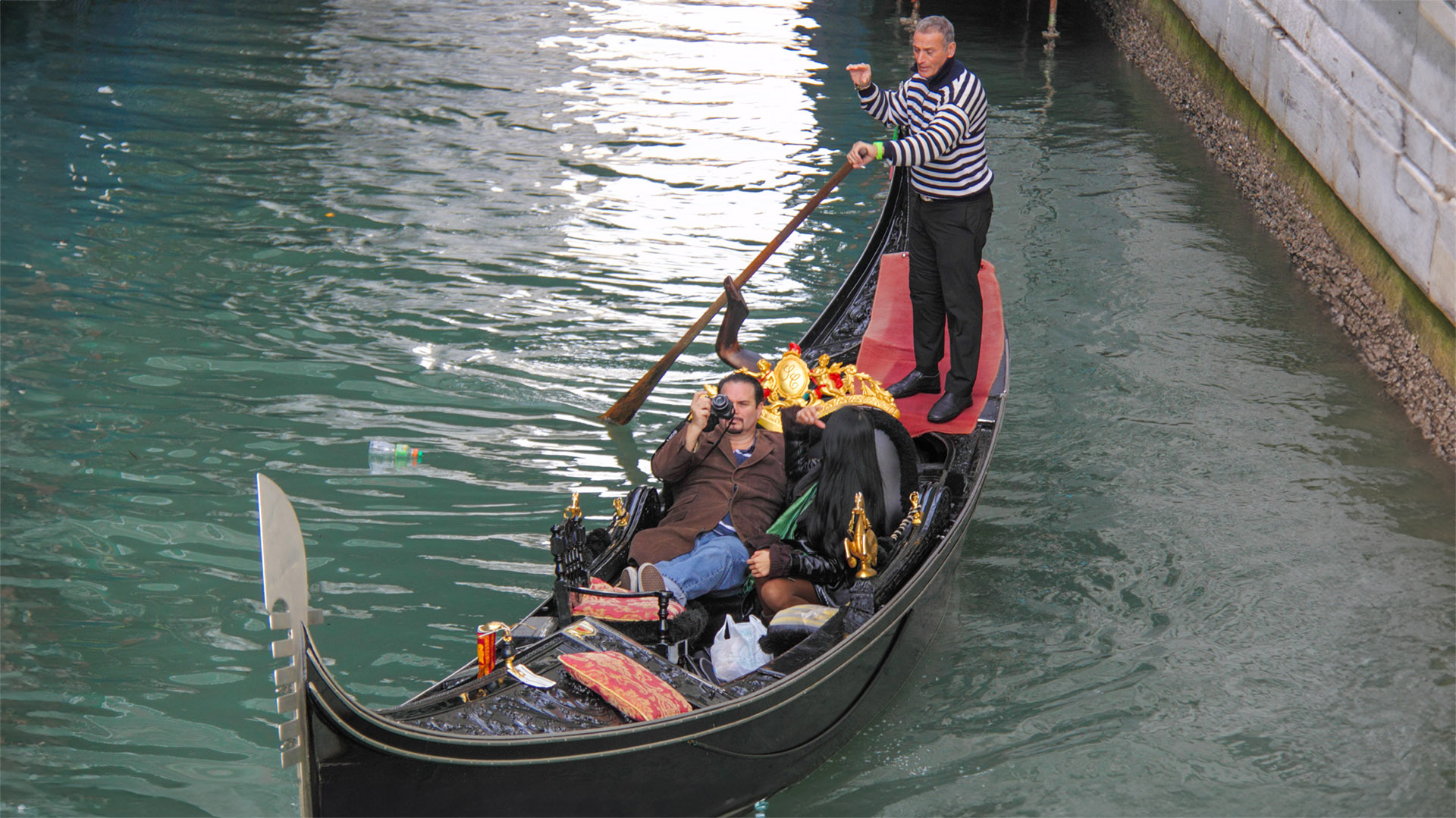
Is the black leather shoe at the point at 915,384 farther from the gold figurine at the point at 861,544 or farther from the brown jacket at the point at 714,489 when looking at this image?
the gold figurine at the point at 861,544

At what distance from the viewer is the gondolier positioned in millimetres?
4066

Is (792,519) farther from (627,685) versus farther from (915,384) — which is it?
(915,384)

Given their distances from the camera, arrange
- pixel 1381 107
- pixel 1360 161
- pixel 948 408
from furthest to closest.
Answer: pixel 1360 161
pixel 1381 107
pixel 948 408

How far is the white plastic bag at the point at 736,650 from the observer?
3.11m

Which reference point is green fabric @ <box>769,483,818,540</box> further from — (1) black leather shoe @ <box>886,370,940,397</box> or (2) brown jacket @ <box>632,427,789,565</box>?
(1) black leather shoe @ <box>886,370,940,397</box>

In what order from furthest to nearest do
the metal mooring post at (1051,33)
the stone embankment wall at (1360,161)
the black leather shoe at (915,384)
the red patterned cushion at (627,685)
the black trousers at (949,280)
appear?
the metal mooring post at (1051,33) < the stone embankment wall at (1360,161) < the black leather shoe at (915,384) < the black trousers at (949,280) < the red patterned cushion at (627,685)

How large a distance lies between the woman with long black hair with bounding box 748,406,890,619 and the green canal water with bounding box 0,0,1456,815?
0.41 m

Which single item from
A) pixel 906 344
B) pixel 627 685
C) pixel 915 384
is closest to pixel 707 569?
pixel 627 685

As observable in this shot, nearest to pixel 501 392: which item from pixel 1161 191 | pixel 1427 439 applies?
pixel 1427 439

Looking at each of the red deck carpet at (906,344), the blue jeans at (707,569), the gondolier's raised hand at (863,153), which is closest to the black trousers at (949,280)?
the red deck carpet at (906,344)

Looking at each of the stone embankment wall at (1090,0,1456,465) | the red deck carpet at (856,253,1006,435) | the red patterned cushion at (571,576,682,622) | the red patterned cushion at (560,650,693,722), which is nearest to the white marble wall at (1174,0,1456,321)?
the stone embankment wall at (1090,0,1456,465)

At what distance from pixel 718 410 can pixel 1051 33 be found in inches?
363

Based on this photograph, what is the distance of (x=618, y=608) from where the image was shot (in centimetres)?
310

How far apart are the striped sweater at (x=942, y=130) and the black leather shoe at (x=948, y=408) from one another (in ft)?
2.35
